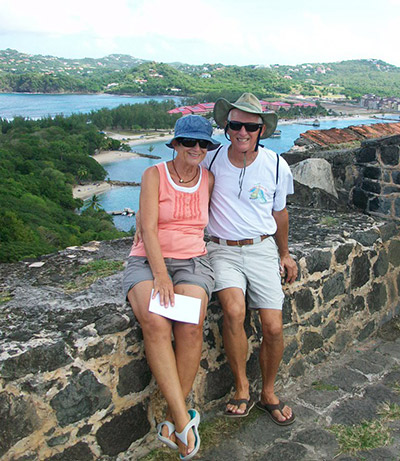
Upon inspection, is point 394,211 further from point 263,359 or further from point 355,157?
point 263,359

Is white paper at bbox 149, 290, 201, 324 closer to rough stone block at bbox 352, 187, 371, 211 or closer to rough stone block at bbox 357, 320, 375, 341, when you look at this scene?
rough stone block at bbox 357, 320, 375, 341

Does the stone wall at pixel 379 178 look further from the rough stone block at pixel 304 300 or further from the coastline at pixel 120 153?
the coastline at pixel 120 153

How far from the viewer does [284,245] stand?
92.4 inches

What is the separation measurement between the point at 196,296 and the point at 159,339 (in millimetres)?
225

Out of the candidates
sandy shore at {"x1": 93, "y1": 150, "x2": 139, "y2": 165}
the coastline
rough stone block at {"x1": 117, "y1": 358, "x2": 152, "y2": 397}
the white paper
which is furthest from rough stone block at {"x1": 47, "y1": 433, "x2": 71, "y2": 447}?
sandy shore at {"x1": 93, "y1": 150, "x2": 139, "y2": 165}

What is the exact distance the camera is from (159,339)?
170 centimetres

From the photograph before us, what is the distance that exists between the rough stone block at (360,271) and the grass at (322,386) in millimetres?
644

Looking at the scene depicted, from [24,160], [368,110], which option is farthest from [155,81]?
[24,160]

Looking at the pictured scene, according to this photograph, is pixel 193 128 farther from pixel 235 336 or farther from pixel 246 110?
pixel 235 336

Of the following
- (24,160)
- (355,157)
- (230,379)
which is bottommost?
(24,160)

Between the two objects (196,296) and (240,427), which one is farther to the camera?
(240,427)

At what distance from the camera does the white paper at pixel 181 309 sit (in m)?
1.73

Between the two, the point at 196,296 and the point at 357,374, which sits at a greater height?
the point at 196,296

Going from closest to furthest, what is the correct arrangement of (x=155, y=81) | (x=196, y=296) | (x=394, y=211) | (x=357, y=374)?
(x=196, y=296)
(x=357, y=374)
(x=394, y=211)
(x=155, y=81)
